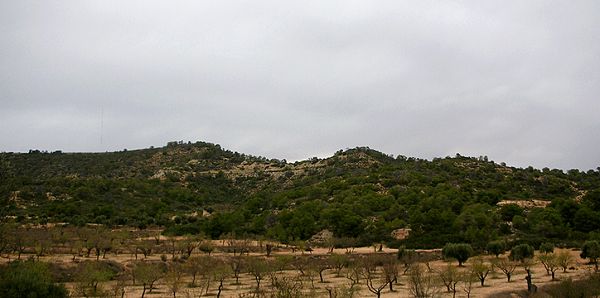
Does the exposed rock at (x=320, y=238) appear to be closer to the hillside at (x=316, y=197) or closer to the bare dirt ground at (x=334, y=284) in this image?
the hillside at (x=316, y=197)

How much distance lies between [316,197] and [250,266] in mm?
42445

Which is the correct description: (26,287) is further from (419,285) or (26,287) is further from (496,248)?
(496,248)

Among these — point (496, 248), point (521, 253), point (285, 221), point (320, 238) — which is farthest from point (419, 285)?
point (285, 221)

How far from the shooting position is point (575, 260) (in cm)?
4975

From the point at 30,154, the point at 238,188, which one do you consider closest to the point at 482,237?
the point at 238,188

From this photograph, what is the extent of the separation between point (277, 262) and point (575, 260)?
2821 cm

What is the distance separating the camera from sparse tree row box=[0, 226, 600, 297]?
35.7 metres

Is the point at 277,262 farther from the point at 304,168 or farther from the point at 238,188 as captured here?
the point at 304,168

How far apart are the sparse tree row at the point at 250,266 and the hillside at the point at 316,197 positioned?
8.33 m

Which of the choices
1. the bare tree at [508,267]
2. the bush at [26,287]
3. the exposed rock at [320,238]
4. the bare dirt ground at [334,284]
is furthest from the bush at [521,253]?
the bush at [26,287]

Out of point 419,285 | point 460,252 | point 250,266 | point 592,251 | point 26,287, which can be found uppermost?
point 26,287

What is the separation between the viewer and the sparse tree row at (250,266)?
35719mm

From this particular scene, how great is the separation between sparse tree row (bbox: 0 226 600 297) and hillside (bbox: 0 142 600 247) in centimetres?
833

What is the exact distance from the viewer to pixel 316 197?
85.1 m
